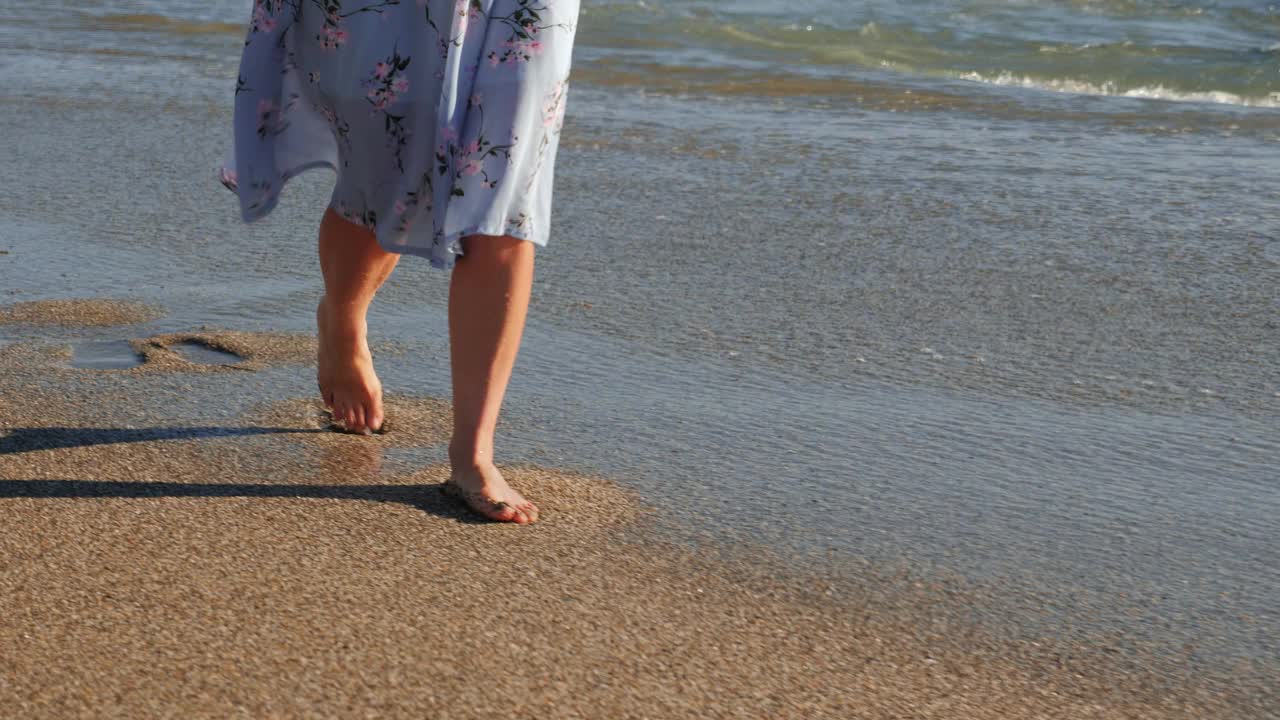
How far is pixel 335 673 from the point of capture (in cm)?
196

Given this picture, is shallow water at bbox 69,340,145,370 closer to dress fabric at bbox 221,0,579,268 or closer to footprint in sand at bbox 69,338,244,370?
footprint in sand at bbox 69,338,244,370

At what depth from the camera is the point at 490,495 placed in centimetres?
255

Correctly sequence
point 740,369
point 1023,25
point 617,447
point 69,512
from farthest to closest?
point 1023,25, point 740,369, point 617,447, point 69,512

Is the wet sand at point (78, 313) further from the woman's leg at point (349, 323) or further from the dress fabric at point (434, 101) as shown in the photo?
the dress fabric at point (434, 101)

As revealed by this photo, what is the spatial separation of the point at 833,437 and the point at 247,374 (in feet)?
3.85

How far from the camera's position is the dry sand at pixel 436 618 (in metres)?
1.94

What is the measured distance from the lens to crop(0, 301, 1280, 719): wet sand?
194 cm

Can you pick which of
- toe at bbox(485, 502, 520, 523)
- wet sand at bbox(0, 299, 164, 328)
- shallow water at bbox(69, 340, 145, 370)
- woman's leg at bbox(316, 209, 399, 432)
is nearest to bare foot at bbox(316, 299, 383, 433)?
woman's leg at bbox(316, 209, 399, 432)

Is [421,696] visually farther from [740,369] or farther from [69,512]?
[740,369]

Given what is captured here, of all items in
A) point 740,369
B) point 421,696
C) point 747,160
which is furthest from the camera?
point 747,160

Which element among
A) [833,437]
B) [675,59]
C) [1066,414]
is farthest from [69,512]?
[675,59]

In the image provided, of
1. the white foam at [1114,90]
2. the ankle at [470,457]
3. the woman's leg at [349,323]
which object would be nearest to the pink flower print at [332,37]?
the woman's leg at [349,323]

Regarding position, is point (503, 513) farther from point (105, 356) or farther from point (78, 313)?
point (78, 313)

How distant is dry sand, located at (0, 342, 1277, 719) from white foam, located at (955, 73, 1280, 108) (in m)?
6.86
